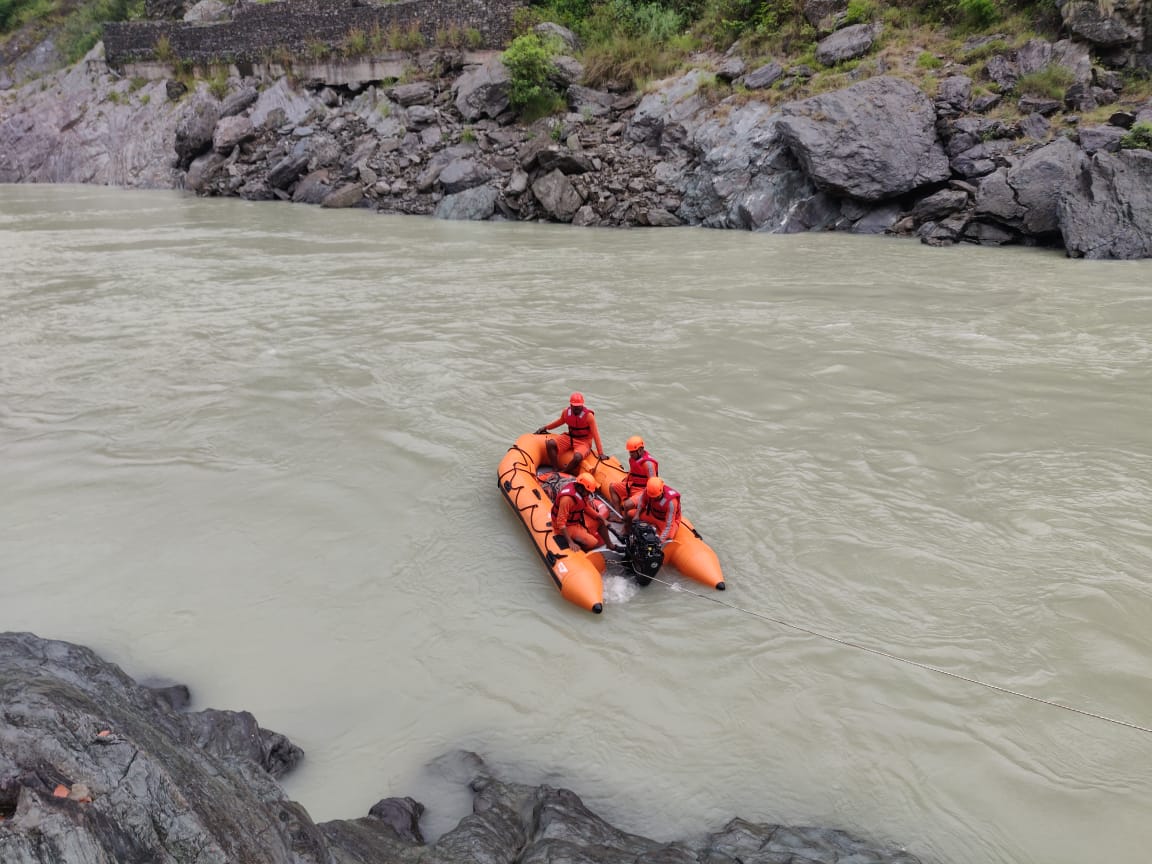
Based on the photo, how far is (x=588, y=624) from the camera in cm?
461

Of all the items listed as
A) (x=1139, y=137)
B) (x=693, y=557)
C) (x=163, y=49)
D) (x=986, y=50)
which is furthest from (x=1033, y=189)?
(x=163, y=49)

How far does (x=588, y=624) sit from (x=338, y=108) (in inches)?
940

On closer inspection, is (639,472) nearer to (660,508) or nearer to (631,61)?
(660,508)

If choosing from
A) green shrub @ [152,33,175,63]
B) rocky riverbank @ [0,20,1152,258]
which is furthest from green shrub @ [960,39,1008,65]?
green shrub @ [152,33,175,63]

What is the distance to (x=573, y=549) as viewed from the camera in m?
5.09

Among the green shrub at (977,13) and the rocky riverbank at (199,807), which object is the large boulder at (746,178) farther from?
the rocky riverbank at (199,807)

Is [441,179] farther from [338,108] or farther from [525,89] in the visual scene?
[338,108]

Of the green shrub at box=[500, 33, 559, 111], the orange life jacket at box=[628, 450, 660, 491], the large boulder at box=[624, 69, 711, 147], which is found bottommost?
the orange life jacket at box=[628, 450, 660, 491]

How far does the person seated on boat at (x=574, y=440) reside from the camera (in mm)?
6195

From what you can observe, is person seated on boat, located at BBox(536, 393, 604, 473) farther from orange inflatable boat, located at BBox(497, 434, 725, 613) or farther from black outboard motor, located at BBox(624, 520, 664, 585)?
black outboard motor, located at BBox(624, 520, 664, 585)

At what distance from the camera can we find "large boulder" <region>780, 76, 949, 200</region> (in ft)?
49.8

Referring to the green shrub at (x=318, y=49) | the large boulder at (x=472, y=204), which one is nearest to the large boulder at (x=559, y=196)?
the large boulder at (x=472, y=204)

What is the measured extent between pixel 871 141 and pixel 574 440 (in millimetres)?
12107

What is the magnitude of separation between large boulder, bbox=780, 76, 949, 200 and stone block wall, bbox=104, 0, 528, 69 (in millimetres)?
11187
